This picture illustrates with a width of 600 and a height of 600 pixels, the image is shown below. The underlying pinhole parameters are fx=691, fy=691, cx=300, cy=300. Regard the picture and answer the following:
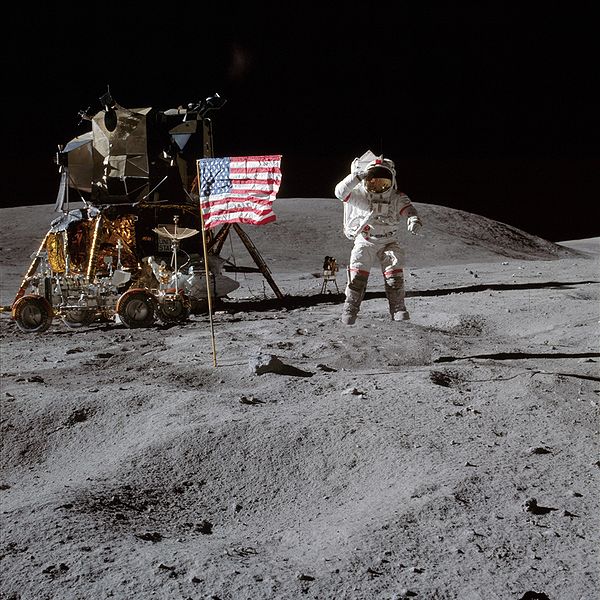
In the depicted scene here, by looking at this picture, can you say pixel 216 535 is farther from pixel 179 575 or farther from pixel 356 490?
pixel 356 490

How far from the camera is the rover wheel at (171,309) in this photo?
19.0 ft

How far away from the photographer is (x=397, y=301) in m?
4.29

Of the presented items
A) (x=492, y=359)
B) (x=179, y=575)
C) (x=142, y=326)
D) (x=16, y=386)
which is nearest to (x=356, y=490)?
(x=179, y=575)

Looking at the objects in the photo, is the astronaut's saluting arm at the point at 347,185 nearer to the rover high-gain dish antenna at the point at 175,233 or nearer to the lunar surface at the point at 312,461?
the lunar surface at the point at 312,461

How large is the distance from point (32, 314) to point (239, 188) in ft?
8.46

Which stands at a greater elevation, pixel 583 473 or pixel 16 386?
pixel 583 473

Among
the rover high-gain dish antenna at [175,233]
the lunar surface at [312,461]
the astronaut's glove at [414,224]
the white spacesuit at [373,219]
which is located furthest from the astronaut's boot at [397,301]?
the rover high-gain dish antenna at [175,233]

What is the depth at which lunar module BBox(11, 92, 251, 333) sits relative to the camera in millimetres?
6254

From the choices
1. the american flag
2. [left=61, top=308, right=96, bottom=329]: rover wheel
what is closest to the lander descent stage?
[left=61, top=308, right=96, bottom=329]: rover wheel

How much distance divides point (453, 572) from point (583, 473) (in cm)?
76

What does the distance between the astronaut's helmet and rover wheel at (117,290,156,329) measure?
7.68 ft

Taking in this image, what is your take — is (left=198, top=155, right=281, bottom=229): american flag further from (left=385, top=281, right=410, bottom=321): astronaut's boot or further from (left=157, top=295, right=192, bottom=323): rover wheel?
(left=157, top=295, right=192, bottom=323): rover wheel

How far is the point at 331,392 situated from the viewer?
3.25 meters

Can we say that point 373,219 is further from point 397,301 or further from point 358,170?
point 397,301
